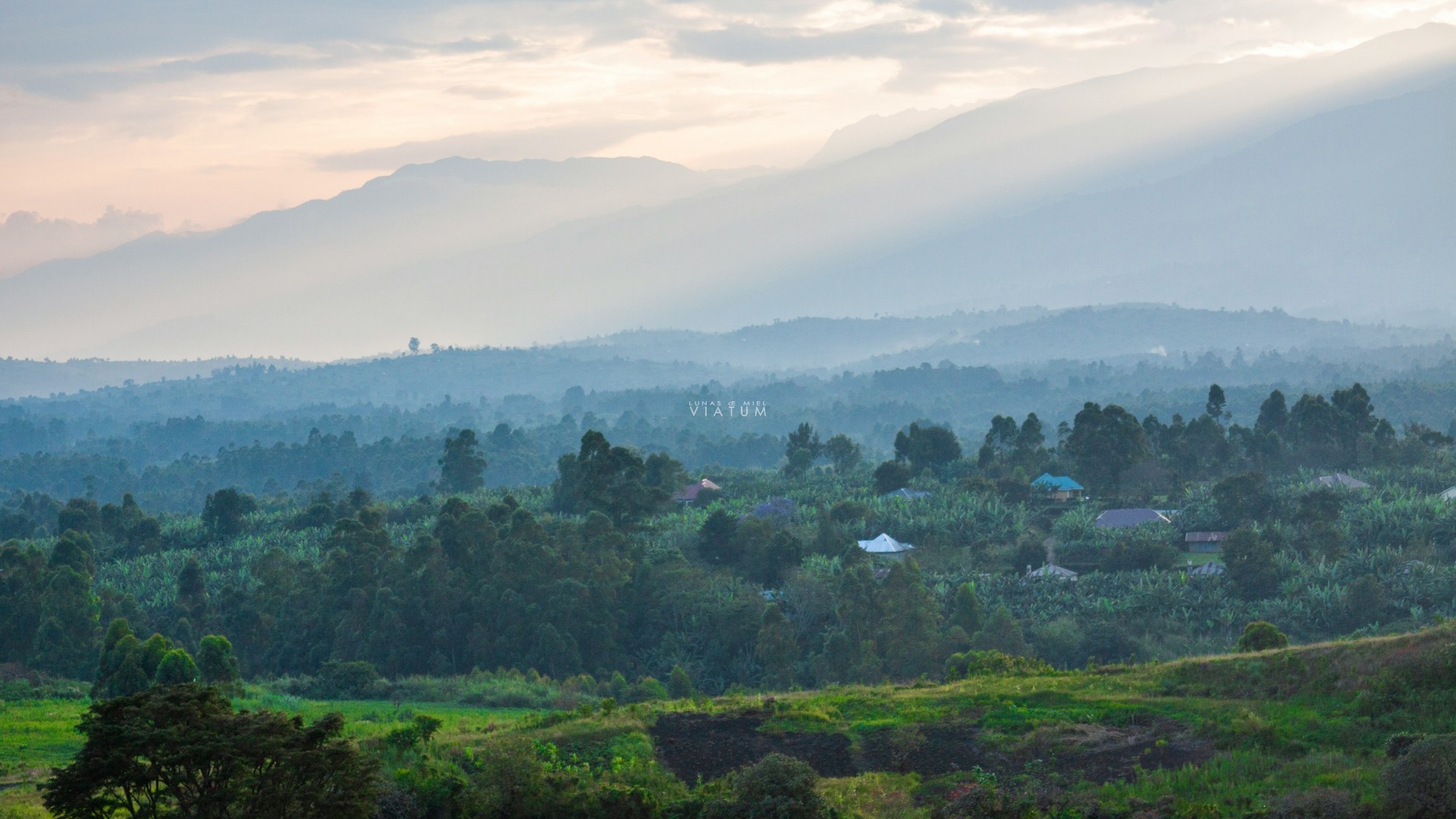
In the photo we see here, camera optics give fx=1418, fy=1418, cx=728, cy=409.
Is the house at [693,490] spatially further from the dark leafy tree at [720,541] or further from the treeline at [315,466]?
the treeline at [315,466]

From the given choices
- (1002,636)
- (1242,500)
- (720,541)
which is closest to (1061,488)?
(1242,500)

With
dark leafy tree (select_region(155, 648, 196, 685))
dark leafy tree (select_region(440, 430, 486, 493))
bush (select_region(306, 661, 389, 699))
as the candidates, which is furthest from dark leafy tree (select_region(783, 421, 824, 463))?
dark leafy tree (select_region(155, 648, 196, 685))

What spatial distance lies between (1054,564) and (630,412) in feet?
358

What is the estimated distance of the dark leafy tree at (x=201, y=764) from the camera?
15391 mm

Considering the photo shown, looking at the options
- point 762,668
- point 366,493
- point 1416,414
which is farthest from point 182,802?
point 1416,414

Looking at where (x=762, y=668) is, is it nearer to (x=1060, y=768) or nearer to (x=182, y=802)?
(x=1060, y=768)

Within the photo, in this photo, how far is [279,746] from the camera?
622 inches

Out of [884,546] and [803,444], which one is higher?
[803,444]

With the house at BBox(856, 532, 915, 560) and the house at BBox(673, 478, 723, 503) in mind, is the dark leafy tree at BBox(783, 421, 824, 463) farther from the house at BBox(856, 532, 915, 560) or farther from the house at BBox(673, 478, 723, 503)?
the house at BBox(856, 532, 915, 560)

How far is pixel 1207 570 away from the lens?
47906mm

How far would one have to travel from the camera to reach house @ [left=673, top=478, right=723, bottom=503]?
70.9 metres

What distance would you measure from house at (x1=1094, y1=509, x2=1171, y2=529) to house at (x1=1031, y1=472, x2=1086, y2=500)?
179 inches

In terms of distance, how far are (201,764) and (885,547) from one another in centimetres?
4142

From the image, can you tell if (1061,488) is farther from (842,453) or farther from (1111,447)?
(842,453)
